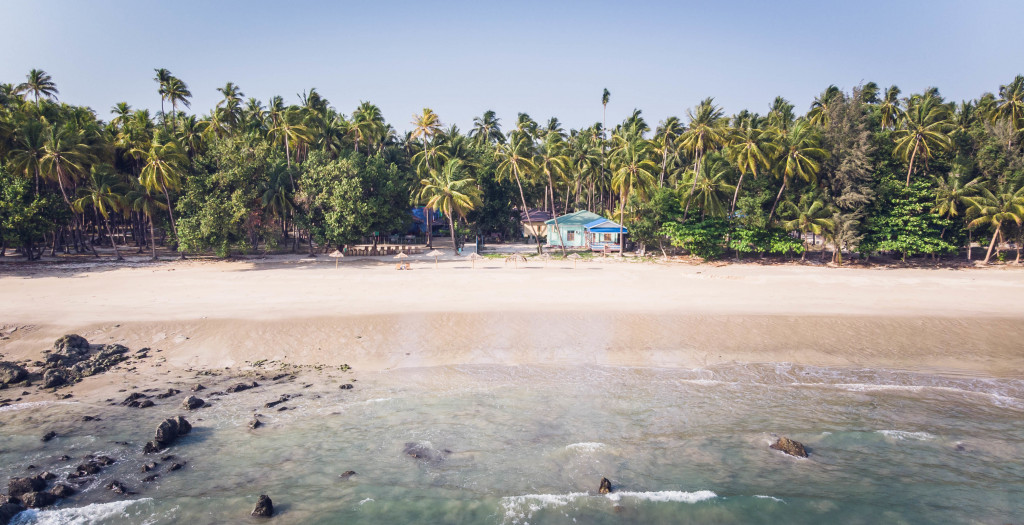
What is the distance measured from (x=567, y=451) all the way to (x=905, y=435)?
25.5 ft

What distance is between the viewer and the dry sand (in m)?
16.4

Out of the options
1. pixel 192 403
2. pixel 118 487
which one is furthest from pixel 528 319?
pixel 118 487

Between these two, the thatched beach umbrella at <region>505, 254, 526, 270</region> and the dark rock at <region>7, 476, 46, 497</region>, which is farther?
the thatched beach umbrella at <region>505, 254, 526, 270</region>

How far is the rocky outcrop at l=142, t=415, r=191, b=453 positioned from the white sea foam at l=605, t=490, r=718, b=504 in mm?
9222

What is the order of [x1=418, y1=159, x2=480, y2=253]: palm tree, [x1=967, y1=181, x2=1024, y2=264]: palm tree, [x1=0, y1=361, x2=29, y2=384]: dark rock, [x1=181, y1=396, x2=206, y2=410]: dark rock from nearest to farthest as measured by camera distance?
1. [x1=181, y1=396, x2=206, y2=410]: dark rock
2. [x1=0, y1=361, x2=29, y2=384]: dark rock
3. [x1=967, y1=181, x2=1024, y2=264]: palm tree
4. [x1=418, y1=159, x2=480, y2=253]: palm tree

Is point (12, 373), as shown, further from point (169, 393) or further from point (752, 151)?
point (752, 151)

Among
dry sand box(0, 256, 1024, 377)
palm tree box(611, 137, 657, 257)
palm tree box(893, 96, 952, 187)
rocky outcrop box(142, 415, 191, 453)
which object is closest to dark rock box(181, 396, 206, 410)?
rocky outcrop box(142, 415, 191, 453)

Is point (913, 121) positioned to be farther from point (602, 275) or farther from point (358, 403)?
point (358, 403)

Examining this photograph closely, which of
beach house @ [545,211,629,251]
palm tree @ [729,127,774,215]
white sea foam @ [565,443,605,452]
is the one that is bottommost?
white sea foam @ [565,443,605,452]

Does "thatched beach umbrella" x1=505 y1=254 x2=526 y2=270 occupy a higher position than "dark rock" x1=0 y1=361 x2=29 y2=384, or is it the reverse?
"thatched beach umbrella" x1=505 y1=254 x2=526 y2=270

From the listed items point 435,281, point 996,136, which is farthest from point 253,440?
point 996,136

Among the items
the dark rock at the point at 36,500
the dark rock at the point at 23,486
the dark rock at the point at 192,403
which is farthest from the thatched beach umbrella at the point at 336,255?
the dark rock at the point at 36,500

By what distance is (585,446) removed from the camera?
10.8 metres

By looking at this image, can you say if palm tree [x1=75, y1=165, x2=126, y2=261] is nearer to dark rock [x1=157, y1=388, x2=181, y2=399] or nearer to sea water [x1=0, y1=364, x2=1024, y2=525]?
sea water [x1=0, y1=364, x2=1024, y2=525]
